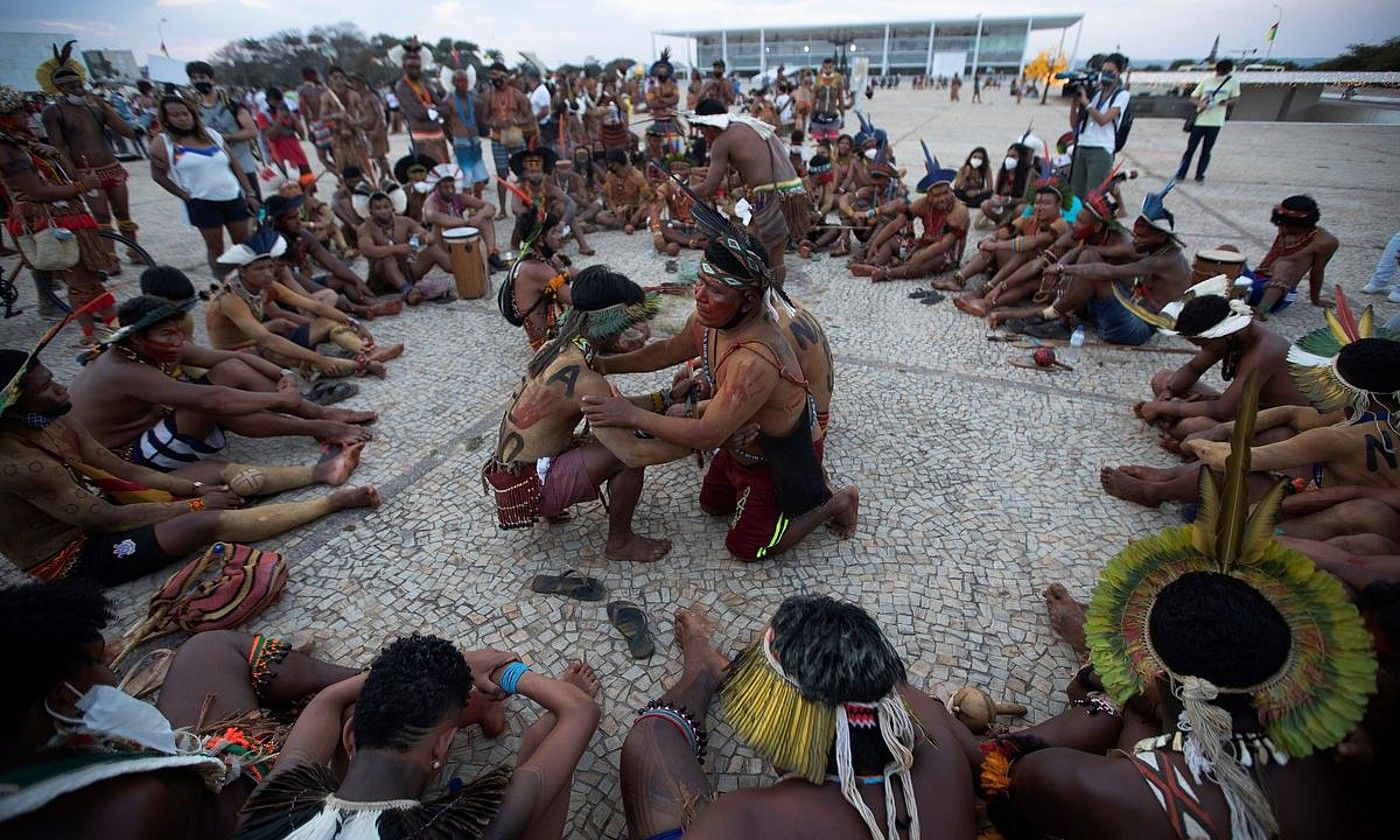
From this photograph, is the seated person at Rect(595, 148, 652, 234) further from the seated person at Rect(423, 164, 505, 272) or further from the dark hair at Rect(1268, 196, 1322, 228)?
the dark hair at Rect(1268, 196, 1322, 228)

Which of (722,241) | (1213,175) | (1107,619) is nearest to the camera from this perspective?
(1107,619)

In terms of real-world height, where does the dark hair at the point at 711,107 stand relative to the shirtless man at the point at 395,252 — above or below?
above

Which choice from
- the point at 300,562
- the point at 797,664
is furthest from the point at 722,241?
the point at 300,562

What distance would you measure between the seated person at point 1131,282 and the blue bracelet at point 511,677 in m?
5.71

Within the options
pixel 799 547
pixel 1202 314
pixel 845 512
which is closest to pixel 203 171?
pixel 799 547

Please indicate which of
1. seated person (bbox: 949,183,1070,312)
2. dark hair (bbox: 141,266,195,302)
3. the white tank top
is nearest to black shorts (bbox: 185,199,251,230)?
the white tank top

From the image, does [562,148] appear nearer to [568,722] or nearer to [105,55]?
[568,722]

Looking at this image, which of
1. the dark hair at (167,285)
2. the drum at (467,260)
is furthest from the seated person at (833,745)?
the drum at (467,260)

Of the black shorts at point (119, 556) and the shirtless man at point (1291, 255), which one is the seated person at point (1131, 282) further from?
the black shorts at point (119, 556)

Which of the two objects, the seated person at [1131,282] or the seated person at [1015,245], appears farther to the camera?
the seated person at [1015,245]

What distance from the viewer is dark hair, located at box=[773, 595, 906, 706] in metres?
1.55

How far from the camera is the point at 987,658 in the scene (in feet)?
9.38

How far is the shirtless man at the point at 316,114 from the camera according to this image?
12180 mm

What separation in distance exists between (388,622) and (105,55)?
2957 cm
